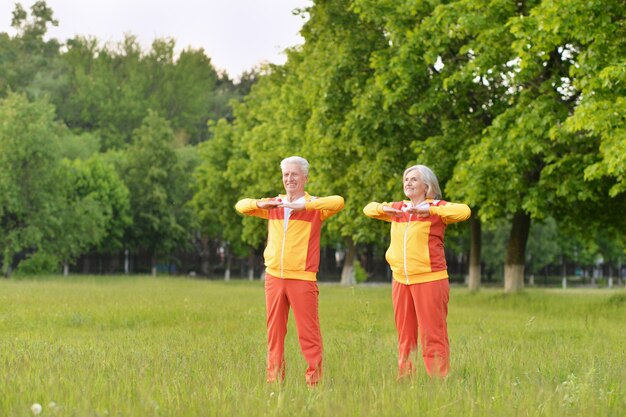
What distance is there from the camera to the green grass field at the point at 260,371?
19.2 ft

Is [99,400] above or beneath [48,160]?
beneath

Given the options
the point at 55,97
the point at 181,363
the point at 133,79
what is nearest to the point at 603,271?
the point at 133,79

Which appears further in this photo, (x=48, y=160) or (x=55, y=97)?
(x=55, y=97)

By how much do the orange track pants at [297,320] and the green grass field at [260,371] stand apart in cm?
18

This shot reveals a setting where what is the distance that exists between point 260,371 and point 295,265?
3.73 ft

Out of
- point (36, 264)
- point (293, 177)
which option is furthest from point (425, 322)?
point (36, 264)

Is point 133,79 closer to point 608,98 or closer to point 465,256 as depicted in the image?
point 465,256

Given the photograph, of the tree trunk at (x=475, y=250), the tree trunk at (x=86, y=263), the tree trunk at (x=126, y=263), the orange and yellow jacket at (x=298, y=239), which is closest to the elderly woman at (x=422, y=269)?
the orange and yellow jacket at (x=298, y=239)

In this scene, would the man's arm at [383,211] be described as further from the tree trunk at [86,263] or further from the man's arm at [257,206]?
the tree trunk at [86,263]

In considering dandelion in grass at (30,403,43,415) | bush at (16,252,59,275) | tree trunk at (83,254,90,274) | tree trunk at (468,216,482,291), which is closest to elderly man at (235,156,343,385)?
dandelion in grass at (30,403,43,415)

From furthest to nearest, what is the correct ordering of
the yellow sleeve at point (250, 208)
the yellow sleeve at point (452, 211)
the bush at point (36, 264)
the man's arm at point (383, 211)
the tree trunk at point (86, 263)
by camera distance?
the tree trunk at point (86, 263) → the bush at point (36, 264) → the yellow sleeve at point (250, 208) → the man's arm at point (383, 211) → the yellow sleeve at point (452, 211)

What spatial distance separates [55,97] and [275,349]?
281 ft

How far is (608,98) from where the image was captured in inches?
763

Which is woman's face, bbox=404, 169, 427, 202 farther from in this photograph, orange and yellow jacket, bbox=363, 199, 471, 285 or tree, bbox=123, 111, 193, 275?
tree, bbox=123, 111, 193, 275
